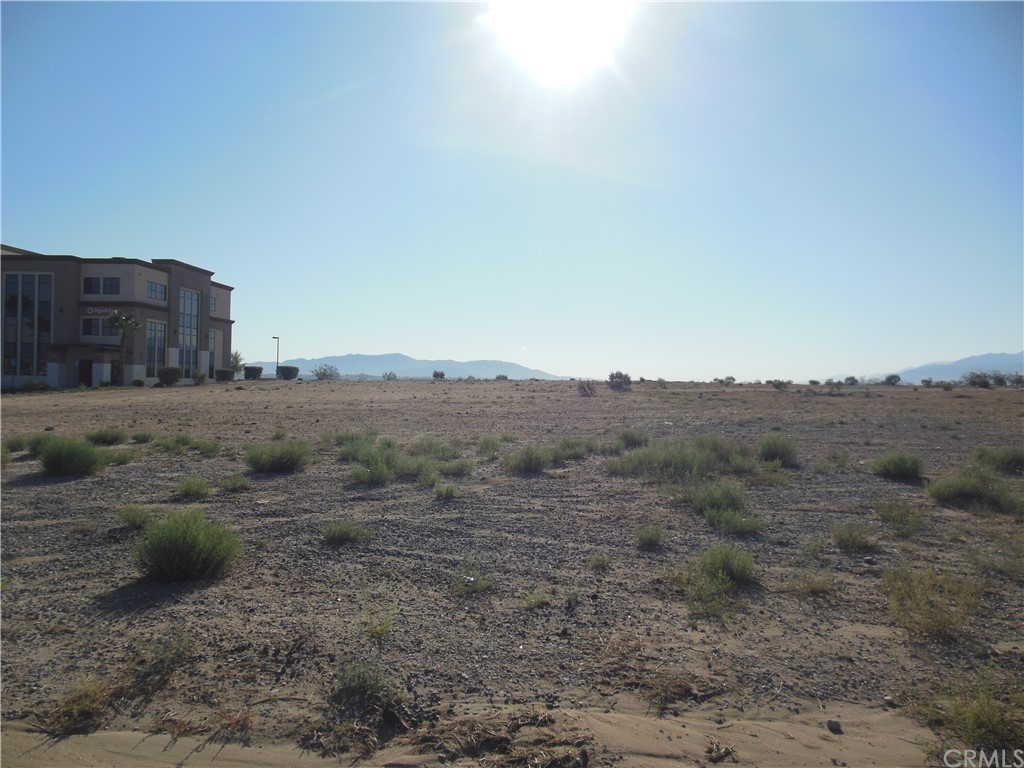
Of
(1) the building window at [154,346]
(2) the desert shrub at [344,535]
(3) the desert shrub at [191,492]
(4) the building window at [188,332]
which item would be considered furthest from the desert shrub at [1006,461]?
(4) the building window at [188,332]

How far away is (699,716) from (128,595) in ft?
21.2

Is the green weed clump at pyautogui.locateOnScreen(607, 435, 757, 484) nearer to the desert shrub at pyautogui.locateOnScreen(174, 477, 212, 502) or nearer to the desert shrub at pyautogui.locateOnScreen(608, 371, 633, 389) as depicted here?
the desert shrub at pyautogui.locateOnScreen(174, 477, 212, 502)

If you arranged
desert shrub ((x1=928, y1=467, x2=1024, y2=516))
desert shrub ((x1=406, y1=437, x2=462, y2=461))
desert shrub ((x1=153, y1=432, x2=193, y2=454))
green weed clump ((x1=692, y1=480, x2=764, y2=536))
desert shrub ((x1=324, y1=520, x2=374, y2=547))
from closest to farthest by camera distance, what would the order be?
desert shrub ((x1=324, y1=520, x2=374, y2=547)), green weed clump ((x1=692, y1=480, x2=764, y2=536)), desert shrub ((x1=928, y1=467, x2=1024, y2=516)), desert shrub ((x1=406, y1=437, x2=462, y2=461)), desert shrub ((x1=153, y1=432, x2=193, y2=454))

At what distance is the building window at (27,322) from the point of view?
211 ft

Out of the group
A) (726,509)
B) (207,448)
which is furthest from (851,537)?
Answer: (207,448)

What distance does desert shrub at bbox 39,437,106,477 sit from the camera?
50.4 ft

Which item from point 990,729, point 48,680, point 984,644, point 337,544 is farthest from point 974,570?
point 48,680

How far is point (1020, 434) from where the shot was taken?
1000 inches

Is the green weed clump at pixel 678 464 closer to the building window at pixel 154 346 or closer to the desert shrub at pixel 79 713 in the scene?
the desert shrub at pixel 79 713

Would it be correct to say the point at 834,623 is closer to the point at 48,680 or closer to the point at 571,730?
the point at 571,730

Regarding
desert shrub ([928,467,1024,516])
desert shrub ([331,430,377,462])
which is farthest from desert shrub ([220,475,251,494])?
desert shrub ([928,467,1024,516])

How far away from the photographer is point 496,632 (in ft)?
21.4

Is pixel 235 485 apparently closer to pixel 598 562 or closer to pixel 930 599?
pixel 598 562

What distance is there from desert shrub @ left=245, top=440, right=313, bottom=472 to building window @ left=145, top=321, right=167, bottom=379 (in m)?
61.0
